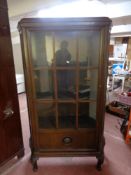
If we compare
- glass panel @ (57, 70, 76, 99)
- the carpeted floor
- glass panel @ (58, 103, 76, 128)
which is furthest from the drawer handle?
glass panel @ (57, 70, 76, 99)

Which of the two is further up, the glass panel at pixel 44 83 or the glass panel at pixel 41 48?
the glass panel at pixel 41 48

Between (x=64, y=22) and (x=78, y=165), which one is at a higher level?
(x=64, y=22)

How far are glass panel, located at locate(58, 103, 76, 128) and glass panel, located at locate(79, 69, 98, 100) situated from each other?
7.0 inches

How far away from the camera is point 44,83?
4.92 ft

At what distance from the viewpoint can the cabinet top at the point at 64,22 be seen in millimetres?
1227

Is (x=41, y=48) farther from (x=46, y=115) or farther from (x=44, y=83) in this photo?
(x=46, y=115)

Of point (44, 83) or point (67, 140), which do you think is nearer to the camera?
point (44, 83)

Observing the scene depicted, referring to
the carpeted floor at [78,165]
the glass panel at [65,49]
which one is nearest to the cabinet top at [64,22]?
the glass panel at [65,49]

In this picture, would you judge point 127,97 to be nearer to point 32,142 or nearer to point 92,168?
point 92,168

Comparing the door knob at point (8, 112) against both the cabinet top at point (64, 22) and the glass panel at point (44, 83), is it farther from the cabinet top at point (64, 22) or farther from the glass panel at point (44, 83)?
the cabinet top at point (64, 22)

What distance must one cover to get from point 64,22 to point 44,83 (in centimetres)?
62

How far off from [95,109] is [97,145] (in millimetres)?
430

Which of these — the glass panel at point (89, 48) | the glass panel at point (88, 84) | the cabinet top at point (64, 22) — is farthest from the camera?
the glass panel at point (88, 84)

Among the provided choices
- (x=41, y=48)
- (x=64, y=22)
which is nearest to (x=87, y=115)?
(x=41, y=48)
